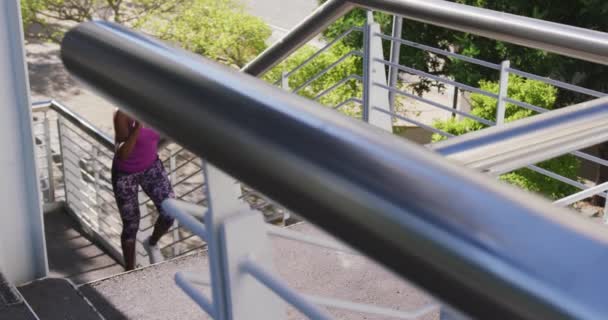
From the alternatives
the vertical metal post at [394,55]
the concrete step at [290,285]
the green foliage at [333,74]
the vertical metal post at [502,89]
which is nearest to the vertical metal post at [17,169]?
the concrete step at [290,285]

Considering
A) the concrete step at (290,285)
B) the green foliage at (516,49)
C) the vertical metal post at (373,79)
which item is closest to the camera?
the concrete step at (290,285)

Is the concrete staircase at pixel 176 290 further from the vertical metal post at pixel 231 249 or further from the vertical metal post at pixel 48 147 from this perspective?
the vertical metal post at pixel 48 147

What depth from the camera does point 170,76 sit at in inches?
23.2

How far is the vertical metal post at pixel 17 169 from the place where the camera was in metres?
2.66

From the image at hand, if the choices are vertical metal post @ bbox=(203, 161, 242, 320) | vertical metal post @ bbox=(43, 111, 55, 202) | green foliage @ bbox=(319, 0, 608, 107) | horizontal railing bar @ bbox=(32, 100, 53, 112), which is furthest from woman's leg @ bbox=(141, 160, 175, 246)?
green foliage @ bbox=(319, 0, 608, 107)

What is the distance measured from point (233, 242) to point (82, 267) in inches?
181

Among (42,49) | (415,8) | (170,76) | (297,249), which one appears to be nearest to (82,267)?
(297,249)

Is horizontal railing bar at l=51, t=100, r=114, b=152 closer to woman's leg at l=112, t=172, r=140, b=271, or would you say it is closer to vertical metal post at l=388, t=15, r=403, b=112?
woman's leg at l=112, t=172, r=140, b=271

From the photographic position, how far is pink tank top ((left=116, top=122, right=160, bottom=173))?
4520 mm

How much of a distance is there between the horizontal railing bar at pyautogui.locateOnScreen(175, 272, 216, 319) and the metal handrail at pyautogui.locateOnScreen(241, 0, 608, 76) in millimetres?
1011

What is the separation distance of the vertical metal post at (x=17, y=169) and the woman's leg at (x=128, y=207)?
1.73 meters

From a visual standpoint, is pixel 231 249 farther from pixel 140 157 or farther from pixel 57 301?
pixel 140 157

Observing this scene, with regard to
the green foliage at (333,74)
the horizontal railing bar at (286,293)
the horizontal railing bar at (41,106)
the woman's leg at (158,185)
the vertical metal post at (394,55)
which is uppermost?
the horizontal railing bar at (286,293)

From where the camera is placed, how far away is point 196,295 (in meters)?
1.25
